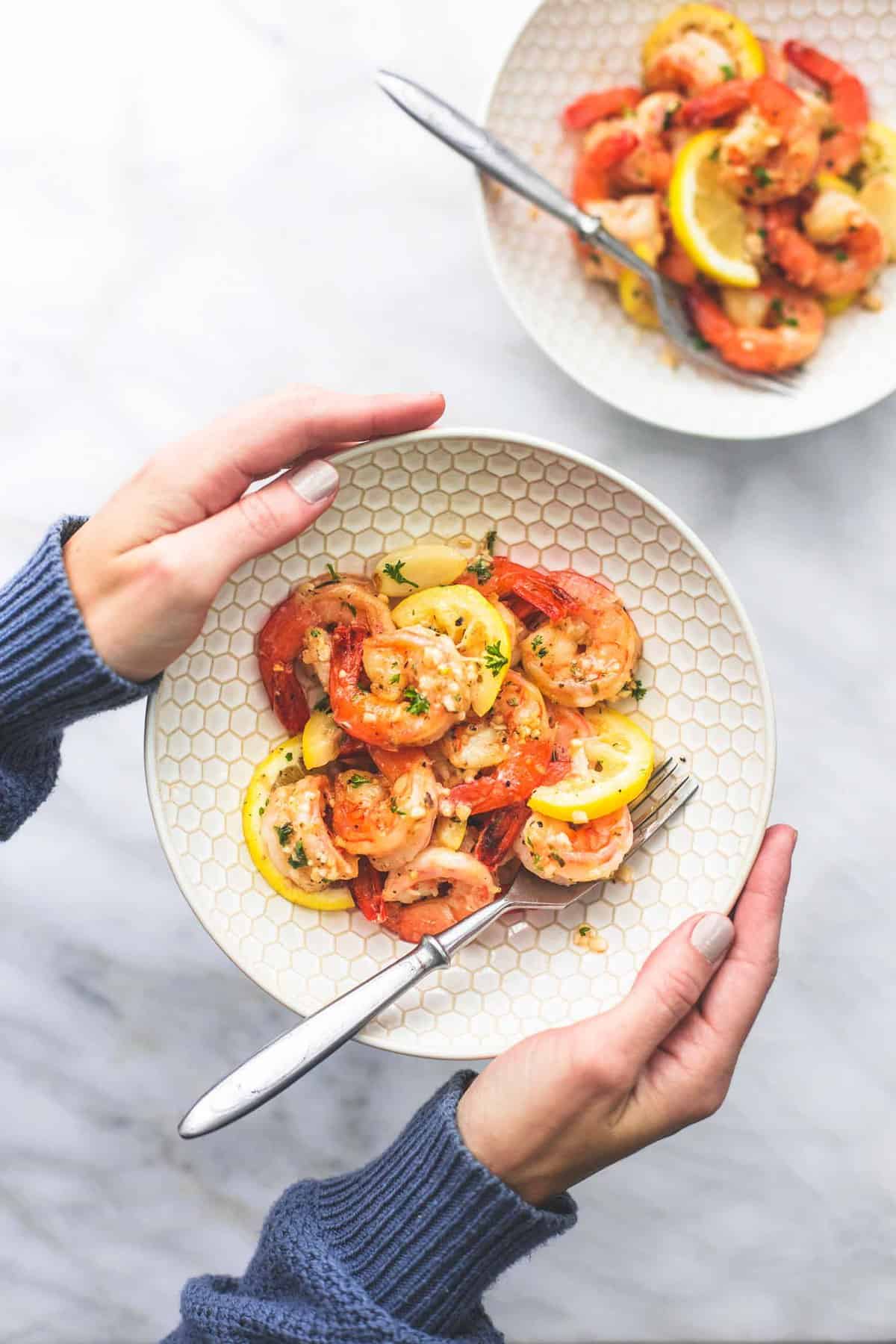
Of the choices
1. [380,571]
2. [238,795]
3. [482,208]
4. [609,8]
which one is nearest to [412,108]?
[482,208]

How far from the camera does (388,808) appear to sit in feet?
5.46

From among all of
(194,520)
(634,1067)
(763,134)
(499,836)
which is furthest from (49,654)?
(763,134)

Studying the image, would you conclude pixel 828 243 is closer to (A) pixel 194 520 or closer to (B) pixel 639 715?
(B) pixel 639 715

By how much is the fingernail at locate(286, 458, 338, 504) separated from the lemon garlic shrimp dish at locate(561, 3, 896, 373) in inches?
28.6

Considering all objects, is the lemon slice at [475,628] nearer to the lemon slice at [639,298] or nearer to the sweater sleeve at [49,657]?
the sweater sleeve at [49,657]

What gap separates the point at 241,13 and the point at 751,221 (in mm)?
983

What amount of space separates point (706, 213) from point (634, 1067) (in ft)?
4.57

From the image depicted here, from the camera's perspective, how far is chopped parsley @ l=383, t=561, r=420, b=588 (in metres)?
1.70

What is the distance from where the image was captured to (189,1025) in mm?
2209

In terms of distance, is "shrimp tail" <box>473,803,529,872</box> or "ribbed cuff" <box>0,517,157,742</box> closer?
"ribbed cuff" <box>0,517,157,742</box>

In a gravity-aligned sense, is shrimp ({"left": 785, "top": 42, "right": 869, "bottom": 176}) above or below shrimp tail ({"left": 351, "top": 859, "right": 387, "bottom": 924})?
above

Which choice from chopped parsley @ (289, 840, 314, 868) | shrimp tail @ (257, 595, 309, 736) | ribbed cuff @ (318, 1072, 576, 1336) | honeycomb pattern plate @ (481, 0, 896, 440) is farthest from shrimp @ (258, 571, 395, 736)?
ribbed cuff @ (318, 1072, 576, 1336)

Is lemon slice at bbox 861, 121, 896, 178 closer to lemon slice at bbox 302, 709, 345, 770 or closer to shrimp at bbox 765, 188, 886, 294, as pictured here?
shrimp at bbox 765, 188, 886, 294

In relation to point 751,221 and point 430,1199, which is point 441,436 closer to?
point 751,221
